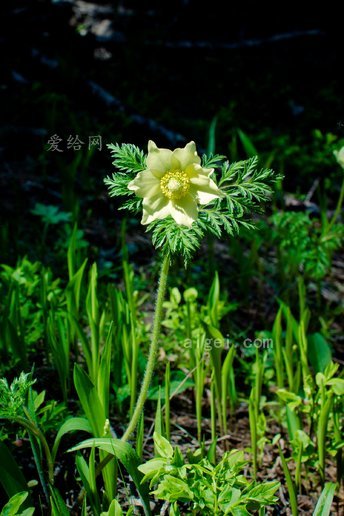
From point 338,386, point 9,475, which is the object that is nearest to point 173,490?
point 9,475

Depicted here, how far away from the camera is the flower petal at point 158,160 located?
4.20 feet

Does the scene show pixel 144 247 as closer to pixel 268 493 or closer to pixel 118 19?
pixel 268 493

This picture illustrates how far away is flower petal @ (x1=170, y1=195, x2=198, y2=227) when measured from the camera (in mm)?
1265

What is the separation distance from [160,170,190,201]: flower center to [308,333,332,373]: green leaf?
3.36ft

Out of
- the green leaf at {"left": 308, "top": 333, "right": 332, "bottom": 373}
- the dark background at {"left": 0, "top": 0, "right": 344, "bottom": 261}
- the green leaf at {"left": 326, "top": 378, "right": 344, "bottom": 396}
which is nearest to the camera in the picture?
the green leaf at {"left": 326, "top": 378, "right": 344, "bottom": 396}

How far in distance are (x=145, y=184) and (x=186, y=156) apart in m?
0.12

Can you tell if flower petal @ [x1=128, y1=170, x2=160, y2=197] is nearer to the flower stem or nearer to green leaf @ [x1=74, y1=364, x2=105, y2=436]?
the flower stem

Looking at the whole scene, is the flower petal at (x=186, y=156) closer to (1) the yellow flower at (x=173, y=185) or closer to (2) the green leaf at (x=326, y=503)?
(1) the yellow flower at (x=173, y=185)

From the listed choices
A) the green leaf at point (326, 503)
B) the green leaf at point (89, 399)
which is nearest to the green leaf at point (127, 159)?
the green leaf at point (89, 399)

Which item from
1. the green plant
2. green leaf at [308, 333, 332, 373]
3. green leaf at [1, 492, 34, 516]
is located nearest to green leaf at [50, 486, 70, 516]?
green leaf at [1, 492, 34, 516]

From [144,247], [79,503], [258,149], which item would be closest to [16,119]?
[144,247]

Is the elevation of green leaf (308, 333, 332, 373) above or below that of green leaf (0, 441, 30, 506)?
above

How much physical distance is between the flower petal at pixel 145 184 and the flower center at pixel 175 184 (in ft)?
0.06

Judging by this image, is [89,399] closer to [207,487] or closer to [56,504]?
[56,504]
